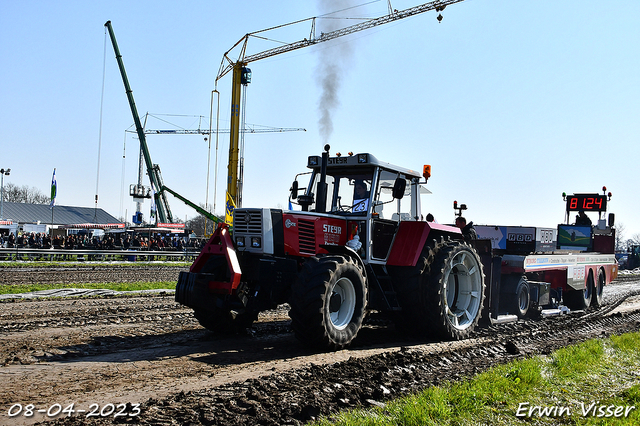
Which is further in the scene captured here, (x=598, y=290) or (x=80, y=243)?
(x=80, y=243)

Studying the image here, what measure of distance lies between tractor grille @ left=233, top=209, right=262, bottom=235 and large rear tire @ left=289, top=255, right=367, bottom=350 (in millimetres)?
1066

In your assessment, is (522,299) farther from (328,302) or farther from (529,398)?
(529,398)

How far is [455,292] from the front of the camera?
9.88m

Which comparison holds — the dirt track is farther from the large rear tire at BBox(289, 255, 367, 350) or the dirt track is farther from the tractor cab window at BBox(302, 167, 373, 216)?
the tractor cab window at BBox(302, 167, 373, 216)

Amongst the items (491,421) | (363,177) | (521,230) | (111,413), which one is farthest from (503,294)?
(111,413)

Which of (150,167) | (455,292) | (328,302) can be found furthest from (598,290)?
(150,167)

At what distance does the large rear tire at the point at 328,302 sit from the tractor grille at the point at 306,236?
0.68 m

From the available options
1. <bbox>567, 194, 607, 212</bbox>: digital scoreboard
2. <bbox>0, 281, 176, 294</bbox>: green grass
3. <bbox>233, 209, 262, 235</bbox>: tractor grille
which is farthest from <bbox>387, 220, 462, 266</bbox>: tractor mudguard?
<bbox>567, 194, 607, 212</bbox>: digital scoreboard

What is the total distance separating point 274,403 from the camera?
5035 millimetres

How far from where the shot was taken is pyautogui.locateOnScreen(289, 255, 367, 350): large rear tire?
22.9ft

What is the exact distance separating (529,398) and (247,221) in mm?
4444

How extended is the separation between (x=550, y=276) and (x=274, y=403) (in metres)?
10.2

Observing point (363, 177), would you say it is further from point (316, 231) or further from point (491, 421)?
point (491, 421)

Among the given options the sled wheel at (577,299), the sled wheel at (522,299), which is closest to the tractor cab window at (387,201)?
the sled wheel at (522,299)
